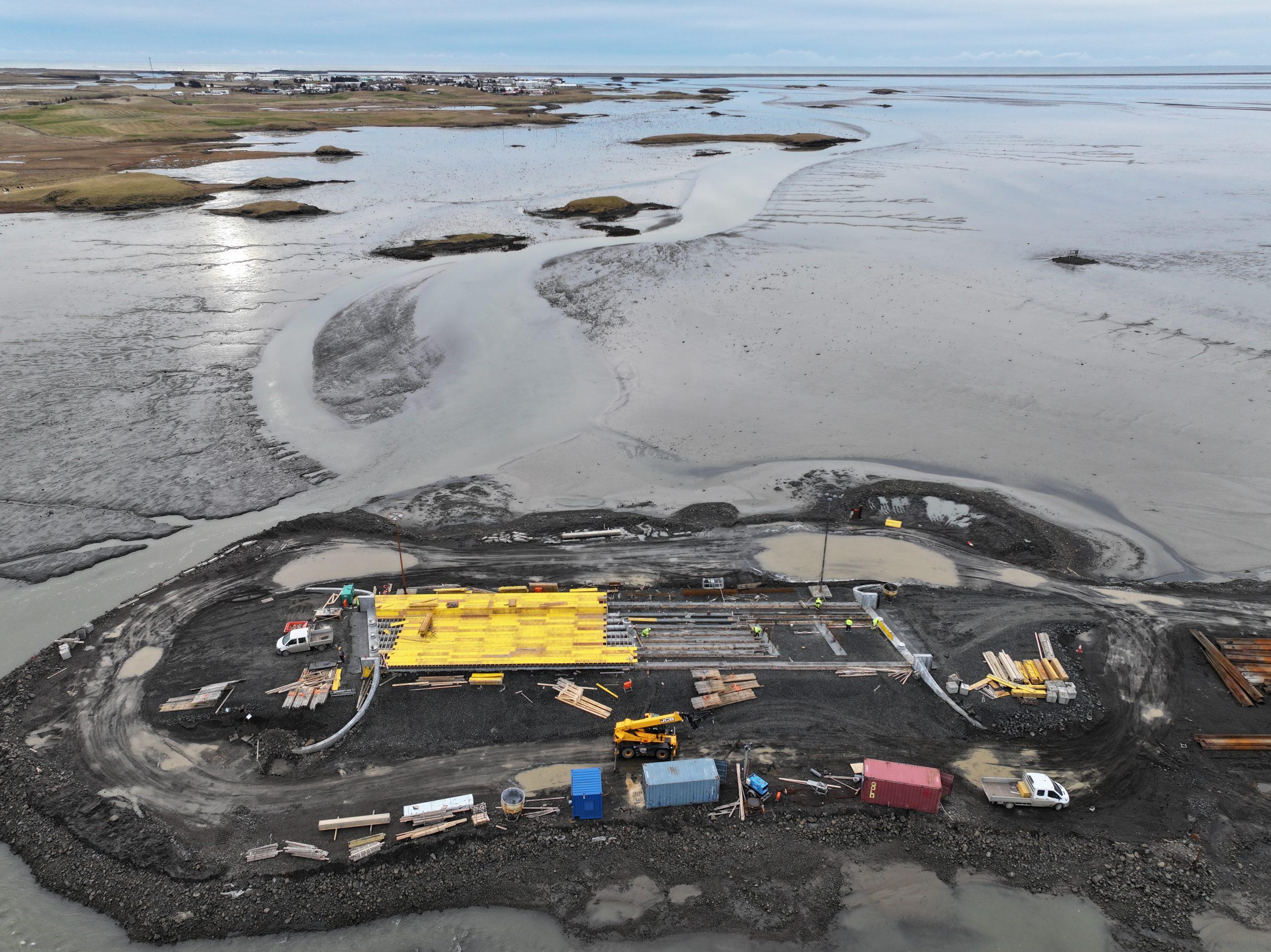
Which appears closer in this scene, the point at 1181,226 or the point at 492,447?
the point at 492,447

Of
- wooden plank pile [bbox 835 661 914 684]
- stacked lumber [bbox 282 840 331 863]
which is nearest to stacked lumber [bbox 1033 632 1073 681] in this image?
wooden plank pile [bbox 835 661 914 684]

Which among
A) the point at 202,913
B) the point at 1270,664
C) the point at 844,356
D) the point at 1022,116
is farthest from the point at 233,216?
the point at 1022,116

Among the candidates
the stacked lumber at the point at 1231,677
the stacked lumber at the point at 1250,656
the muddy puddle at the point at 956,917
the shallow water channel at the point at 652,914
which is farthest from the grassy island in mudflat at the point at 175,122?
the stacked lumber at the point at 1250,656

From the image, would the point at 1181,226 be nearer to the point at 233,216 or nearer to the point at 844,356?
the point at 844,356

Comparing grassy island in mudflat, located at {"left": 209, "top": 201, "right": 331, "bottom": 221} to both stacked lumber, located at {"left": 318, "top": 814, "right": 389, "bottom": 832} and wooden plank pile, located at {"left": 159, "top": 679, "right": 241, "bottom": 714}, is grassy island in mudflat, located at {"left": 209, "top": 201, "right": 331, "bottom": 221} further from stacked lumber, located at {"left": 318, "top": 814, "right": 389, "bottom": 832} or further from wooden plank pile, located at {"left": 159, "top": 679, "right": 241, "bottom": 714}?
stacked lumber, located at {"left": 318, "top": 814, "right": 389, "bottom": 832}

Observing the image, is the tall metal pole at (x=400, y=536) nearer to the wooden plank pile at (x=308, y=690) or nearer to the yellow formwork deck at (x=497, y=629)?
the yellow formwork deck at (x=497, y=629)

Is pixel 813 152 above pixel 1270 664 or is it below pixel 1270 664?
above
